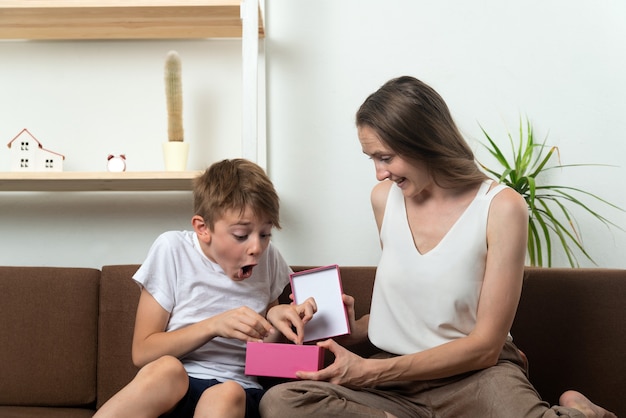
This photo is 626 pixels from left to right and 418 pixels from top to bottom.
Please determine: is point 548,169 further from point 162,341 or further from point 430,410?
point 162,341

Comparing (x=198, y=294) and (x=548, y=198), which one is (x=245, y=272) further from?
(x=548, y=198)

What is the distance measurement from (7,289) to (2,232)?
0.49 meters

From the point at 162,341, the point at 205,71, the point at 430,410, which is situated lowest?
the point at 430,410

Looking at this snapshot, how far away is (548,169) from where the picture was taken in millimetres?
2633

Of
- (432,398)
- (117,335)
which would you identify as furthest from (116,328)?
(432,398)

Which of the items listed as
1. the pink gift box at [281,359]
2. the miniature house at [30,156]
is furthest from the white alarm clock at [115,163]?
the pink gift box at [281,359]

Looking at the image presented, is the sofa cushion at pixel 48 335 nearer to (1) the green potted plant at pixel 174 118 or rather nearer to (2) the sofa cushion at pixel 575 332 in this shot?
(1) the green potted plant at pixel 174 118

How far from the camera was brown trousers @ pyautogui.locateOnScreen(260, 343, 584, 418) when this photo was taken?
1622 mm

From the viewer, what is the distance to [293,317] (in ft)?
5.96

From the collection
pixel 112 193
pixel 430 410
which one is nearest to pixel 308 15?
pixel 112 193

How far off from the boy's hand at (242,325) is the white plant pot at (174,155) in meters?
0.81

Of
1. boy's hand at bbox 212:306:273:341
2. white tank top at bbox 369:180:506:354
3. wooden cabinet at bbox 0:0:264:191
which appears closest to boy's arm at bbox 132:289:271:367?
boy's hand at bbox 212:306:273:341

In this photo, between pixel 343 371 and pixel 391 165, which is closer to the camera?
pixel 343 371

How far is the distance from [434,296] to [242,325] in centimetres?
43
